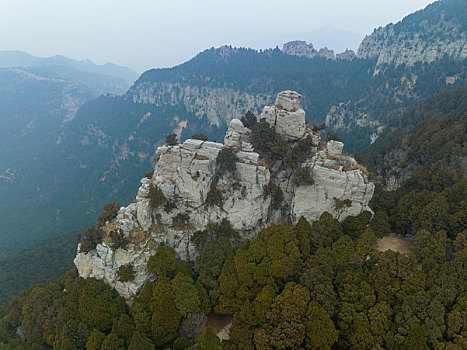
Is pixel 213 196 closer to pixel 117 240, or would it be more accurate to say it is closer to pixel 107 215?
pixel 117 240

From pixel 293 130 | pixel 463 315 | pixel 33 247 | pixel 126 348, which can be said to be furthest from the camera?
pixel 33 247

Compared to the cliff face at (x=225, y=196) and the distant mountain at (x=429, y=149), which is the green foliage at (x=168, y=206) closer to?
the cliff face at (x=225, y=196)

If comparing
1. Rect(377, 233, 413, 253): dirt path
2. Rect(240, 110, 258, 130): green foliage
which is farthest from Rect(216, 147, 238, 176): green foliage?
Rect(377, 233, 413, 253): dirt path

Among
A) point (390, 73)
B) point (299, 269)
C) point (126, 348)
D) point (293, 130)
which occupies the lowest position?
point (126, 348)

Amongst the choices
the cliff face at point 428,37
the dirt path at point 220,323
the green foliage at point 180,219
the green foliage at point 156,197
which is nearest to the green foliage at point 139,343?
the dirt path at point 220,323

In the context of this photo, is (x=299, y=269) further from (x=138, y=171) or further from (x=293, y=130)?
(x=138, y=171)

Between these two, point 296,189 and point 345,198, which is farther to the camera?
point 296,189

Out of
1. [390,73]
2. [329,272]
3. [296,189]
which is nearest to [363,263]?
[329,272]
